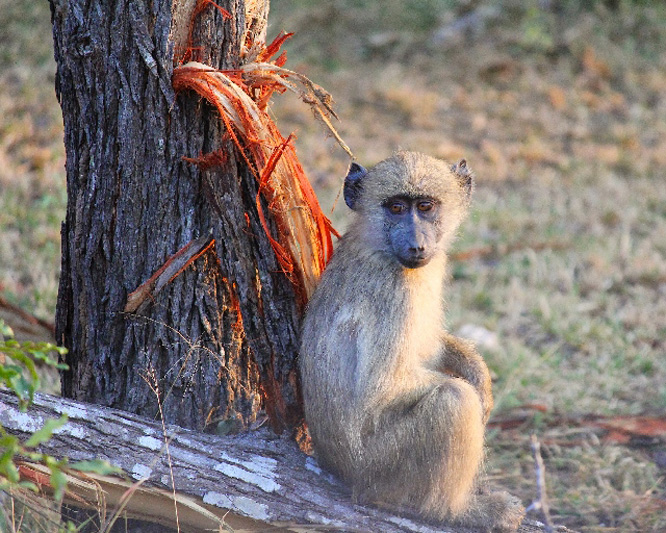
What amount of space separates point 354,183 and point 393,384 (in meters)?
0.95

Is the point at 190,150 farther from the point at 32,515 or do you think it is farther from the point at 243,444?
the point at 32,515

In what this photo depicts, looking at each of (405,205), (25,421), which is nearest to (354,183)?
(405,205)

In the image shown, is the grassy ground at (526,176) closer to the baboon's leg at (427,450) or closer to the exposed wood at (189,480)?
the baboon's leg at (427,450)

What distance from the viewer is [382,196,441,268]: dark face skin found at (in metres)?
A: 3.48

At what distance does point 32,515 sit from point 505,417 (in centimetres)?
286

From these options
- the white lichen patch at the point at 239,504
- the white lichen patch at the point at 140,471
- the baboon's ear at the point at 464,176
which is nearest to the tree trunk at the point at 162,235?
the white lichen patch at the point at 140,471

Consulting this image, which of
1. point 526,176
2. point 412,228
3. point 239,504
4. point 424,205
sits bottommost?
point 239,504

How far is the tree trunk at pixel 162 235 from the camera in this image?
331 centimetres

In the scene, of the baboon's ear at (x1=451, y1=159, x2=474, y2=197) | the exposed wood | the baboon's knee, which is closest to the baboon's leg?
the baboon's knee

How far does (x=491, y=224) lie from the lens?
24.3 feet

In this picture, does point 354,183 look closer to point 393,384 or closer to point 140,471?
point 393,384

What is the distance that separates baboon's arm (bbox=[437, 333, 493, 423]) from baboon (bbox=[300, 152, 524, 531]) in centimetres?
26

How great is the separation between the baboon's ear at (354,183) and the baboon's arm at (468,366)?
2.61ft

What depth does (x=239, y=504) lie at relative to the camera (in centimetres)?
→ 318
